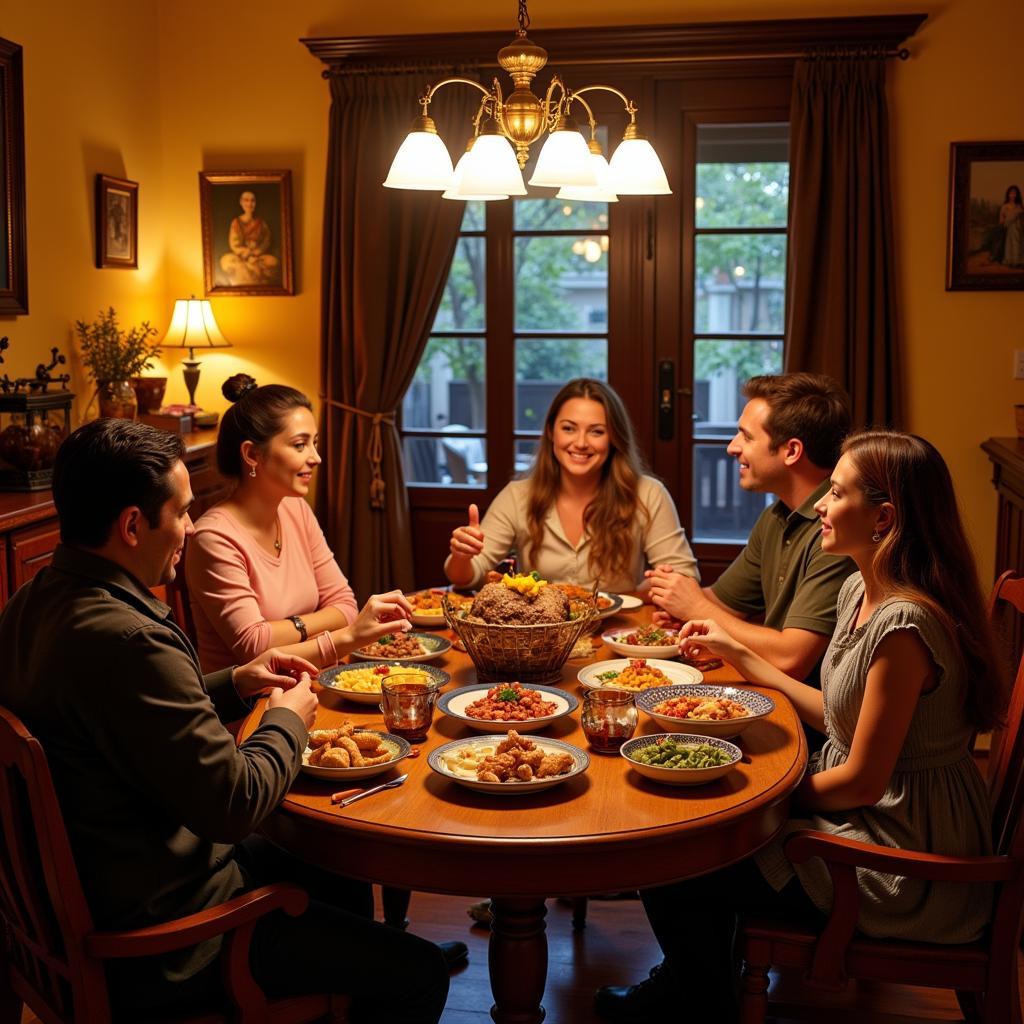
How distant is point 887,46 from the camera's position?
14.6ft

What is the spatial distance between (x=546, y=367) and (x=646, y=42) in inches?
50.6

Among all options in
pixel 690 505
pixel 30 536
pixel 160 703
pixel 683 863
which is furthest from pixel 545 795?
pixel 690 505

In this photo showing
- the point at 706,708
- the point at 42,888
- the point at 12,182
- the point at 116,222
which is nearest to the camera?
the point at 42,888

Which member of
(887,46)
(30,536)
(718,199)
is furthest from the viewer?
(718,199)

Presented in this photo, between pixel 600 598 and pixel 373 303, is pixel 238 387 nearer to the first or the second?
pixel 600 598

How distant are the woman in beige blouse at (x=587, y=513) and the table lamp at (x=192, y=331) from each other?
1977 millimetres

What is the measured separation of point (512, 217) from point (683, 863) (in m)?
3.57

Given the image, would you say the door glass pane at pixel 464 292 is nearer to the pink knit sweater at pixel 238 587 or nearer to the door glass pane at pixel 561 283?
the door glass pane at pixel 561 283

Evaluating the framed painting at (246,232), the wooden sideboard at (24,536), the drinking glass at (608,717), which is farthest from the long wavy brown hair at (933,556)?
Answer: the framed painting at (246,232)

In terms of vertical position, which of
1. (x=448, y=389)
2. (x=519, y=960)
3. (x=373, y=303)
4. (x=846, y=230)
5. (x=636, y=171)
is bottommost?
(x=519, y=960)

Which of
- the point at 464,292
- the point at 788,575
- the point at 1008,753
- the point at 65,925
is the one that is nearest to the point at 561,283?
the point at 464,292

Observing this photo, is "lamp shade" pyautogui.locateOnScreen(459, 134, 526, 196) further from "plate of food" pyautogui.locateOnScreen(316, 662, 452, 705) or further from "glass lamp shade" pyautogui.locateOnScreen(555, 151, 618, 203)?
"plate of food" pyautogui.locateOnScreen(316, 662, 452, 705)

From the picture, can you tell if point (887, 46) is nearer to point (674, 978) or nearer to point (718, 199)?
point (718, 199)

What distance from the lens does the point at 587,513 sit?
11.0 ft
